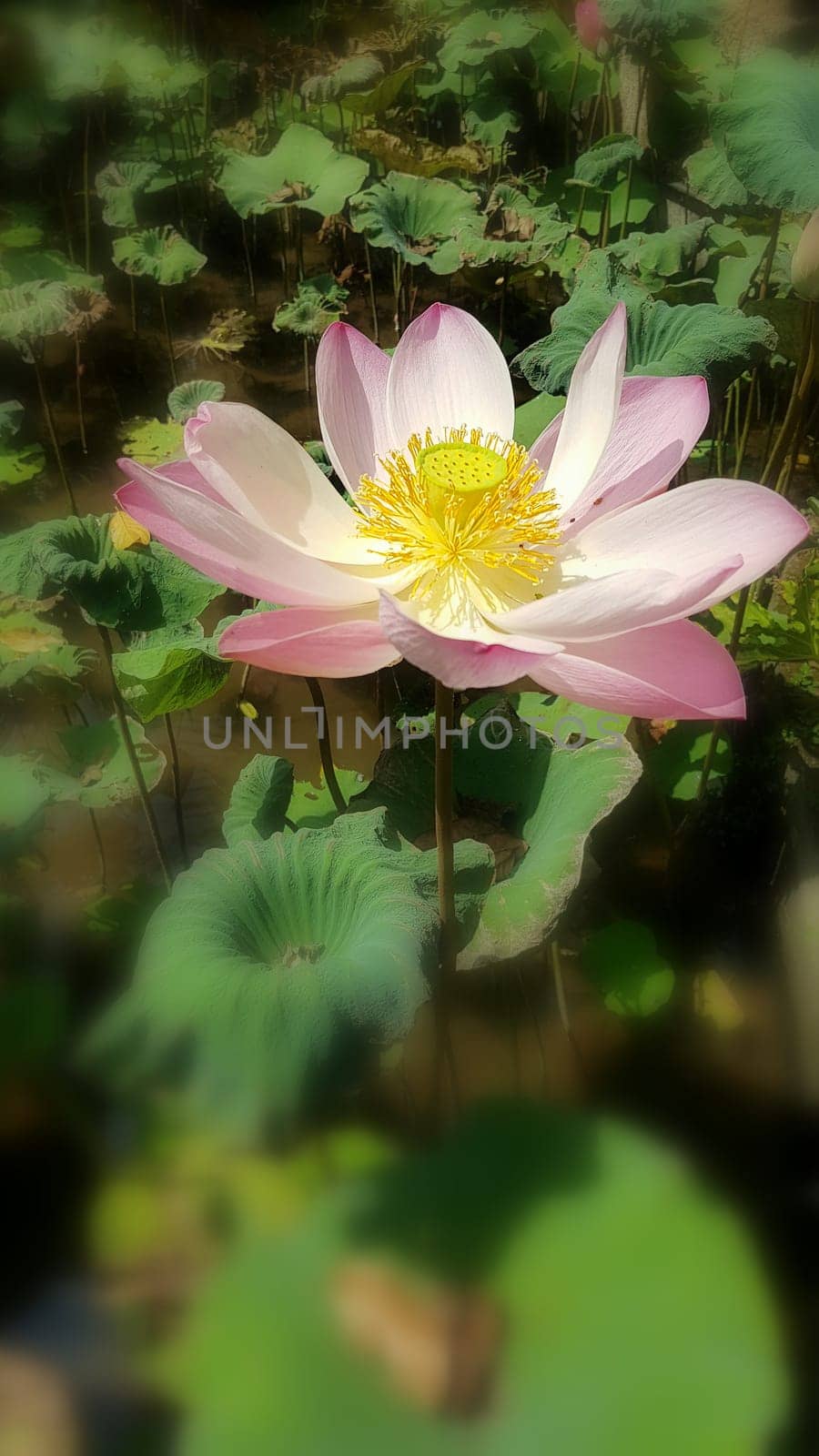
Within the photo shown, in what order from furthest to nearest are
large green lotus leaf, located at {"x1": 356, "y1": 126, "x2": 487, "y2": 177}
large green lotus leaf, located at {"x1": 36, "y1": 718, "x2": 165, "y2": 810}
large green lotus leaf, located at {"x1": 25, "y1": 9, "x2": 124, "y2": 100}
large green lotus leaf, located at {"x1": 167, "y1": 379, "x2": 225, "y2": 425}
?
1. large green lotus leaf, located at {"x1": 25, "y1": 9, "x2": 124, "y2": 100}
2. large green lotus leaf, located at {"x1": 356, "y1": 126, "x2": 487, "y2": 177}
3. large green lotus leaf, located at {"x1": 167, "y1": 379, "x2": 225, "y2": 425}
4. large green lotus leaf, located at {"x1": 36, "y1": 718, "x2": 165, "y2": 810}

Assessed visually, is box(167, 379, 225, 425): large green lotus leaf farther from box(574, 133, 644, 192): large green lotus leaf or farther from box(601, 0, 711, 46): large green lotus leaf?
box(601, 0, 711, 46): large green lotus leaf

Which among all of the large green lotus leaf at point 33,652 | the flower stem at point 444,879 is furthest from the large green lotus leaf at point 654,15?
the flower stem at point 444,879

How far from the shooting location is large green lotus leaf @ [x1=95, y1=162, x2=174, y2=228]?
6.61 feet

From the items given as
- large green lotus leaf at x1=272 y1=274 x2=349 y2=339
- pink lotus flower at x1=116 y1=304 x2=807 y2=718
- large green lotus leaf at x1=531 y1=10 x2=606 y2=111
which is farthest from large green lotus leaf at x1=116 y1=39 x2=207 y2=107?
pink lotus flower at x1=116 y1=304 x2=807 y2=718

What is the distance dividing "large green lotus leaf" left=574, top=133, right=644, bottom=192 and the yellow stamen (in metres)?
1.51

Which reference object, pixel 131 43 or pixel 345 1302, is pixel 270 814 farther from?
pixel 131 43

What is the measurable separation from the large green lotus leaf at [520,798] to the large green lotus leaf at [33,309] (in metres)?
0.98

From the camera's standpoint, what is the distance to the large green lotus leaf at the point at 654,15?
1.61 metres

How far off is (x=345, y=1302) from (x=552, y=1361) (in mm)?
100

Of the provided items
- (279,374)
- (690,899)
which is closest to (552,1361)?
(690,899)

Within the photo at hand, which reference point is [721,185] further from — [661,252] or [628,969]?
[628,969]

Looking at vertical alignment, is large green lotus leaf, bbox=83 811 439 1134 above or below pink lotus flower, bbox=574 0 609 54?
below

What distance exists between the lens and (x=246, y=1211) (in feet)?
1.68

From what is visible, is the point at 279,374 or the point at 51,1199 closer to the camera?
the point at 51,1199
